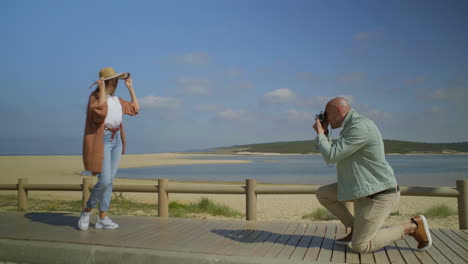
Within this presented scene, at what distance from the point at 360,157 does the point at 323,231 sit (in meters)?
1.61

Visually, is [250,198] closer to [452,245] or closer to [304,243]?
[304,243]

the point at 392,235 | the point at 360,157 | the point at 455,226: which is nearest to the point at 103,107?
the point at 360,157

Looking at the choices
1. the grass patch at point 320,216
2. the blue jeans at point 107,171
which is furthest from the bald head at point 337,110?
the grass patch at point 320,216

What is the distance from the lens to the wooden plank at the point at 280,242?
3590 mm

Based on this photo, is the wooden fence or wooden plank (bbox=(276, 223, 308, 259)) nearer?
wooden plank (bbox=(276, 223, 308, 259))

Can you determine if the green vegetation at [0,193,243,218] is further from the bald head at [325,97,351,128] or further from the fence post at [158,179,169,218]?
the bald head at [325,97,351,128]

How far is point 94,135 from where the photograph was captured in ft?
14.5

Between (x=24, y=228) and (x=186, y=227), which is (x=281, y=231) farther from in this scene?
(x=24, y=228)

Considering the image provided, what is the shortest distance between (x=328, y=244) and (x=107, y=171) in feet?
8.75

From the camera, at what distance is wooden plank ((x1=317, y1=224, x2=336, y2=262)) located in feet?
11.3

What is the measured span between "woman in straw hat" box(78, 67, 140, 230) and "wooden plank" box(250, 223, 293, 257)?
2001mm

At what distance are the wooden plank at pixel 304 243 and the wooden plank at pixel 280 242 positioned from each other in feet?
0.52

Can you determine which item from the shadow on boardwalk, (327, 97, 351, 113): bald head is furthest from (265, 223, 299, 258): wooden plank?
the shadow on boardwalk

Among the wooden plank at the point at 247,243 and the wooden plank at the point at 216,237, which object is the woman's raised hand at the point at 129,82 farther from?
the wooden plank at the point at 247,243
